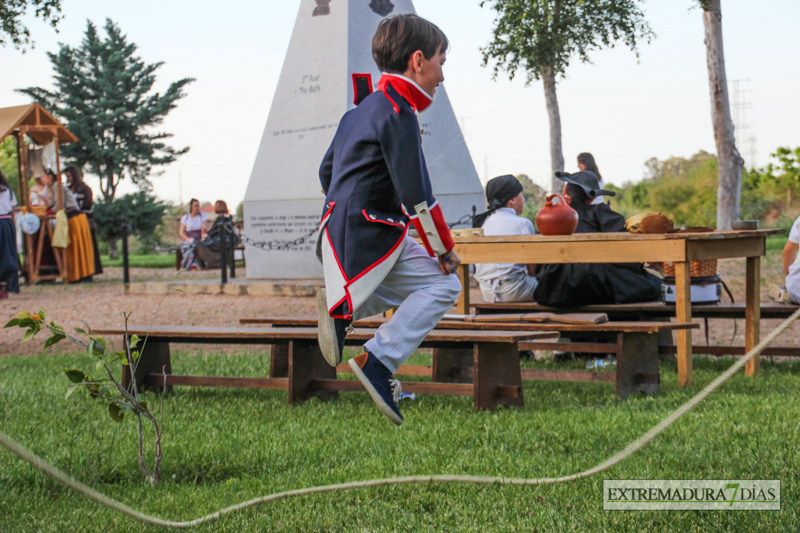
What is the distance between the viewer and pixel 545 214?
19.5ft

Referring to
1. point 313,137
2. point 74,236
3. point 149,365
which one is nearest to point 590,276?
point 149,365

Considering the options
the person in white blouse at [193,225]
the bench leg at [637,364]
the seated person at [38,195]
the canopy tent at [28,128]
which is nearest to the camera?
the bench leg at [637,364]

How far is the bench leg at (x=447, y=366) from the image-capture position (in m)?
5.85

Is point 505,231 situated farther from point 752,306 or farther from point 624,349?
point 752,306

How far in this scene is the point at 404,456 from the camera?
12.6 feet

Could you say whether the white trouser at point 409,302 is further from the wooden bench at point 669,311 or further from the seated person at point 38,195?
the seated person at point 38,195

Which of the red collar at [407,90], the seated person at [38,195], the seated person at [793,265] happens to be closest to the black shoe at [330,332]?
the red collar at [407,90]

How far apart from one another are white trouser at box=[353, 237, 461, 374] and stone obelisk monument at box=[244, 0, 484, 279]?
926 centimetres

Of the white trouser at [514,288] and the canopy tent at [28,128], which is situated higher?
the canopy tent at [28,128]

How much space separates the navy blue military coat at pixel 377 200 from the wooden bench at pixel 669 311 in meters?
3.54

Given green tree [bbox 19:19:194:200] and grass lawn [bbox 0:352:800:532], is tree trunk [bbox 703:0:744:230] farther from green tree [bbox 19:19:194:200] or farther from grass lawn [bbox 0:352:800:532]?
green tree [bbox 19:19:194:200]

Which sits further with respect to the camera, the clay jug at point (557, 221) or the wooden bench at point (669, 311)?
the wooden bench at point (669, 311)

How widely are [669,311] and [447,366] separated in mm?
1864

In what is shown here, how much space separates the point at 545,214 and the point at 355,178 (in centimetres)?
290
